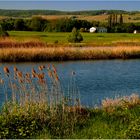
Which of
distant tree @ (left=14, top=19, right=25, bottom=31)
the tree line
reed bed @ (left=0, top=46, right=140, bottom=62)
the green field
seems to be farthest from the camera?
the tree line

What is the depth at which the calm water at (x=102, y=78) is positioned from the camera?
16998 mm

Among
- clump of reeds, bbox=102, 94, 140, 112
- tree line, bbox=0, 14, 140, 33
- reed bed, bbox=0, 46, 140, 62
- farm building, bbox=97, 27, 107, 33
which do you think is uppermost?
clump of reeds, bbox=102, 94, 140, 112

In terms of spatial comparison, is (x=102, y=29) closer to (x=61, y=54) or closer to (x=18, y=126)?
(x=61, y=54)

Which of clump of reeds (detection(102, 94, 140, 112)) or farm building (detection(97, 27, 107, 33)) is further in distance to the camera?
farm building (detection(97, 27, 107, 33))

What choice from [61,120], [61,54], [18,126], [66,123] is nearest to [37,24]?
[61,54]

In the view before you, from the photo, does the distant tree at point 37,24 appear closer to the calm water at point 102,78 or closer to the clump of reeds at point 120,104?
the calm water at point 102,78

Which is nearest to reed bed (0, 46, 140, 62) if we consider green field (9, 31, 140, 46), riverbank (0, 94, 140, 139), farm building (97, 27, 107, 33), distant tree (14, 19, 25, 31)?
green field (9, 31, 140, 46)

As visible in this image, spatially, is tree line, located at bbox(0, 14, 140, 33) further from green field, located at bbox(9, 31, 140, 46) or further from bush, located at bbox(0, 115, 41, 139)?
bush, located at bbox(0, 115, 41, 139)

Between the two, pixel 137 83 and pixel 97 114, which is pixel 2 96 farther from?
pixel 137 83

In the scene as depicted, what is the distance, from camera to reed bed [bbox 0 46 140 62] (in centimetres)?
3170

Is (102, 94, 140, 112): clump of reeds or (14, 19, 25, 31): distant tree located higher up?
(102, 94, 140, 112): clump of reeds

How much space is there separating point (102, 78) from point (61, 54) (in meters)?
10.5

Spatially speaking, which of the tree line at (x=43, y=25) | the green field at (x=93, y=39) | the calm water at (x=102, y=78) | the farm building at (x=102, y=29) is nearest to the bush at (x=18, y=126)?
the calm water at (x=102, y=78)

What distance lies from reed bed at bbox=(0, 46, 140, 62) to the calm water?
152 cm
